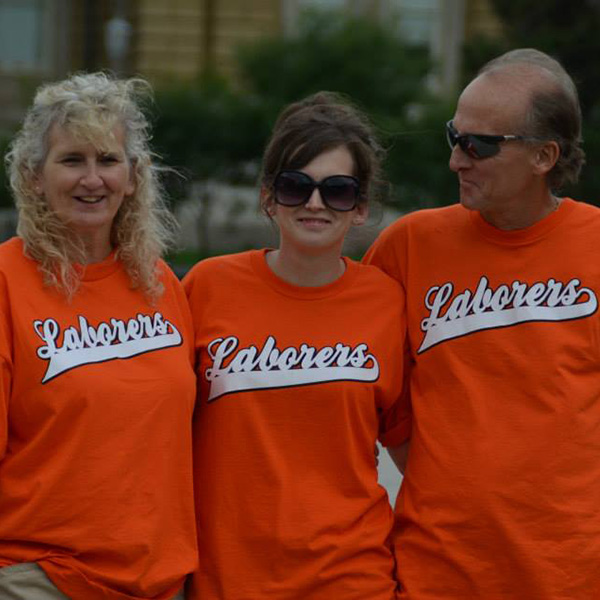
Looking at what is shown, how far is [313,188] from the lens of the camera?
3.52m

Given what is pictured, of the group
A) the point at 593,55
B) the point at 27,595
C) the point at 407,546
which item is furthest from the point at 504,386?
the point at 593,55

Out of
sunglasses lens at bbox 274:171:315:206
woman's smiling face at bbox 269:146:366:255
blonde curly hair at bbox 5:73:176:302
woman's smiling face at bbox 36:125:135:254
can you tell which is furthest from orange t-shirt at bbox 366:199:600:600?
woman's smiling face at bbox 36:125:135:254

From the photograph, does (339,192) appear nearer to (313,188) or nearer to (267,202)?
(313,188)

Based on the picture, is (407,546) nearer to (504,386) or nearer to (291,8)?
(504,386)

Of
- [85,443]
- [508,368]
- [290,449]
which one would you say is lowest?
[290,449]

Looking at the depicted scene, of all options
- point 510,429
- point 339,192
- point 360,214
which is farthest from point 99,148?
point 510,429

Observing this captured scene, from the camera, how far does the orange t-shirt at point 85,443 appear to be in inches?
125

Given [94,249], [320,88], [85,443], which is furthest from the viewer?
[320,88]

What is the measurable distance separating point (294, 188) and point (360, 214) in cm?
24

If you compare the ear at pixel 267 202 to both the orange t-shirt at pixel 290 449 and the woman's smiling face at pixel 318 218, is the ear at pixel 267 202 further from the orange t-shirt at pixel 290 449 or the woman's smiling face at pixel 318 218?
the orange t-shirt at pixel 290 449

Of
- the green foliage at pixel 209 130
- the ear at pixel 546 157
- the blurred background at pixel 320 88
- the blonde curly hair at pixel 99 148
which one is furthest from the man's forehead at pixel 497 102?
the green foliage at pixel 209 130

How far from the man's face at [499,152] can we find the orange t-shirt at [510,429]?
4.8 inches

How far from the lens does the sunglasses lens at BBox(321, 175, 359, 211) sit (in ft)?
11.6

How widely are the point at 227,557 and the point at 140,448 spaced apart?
1.38 feet
